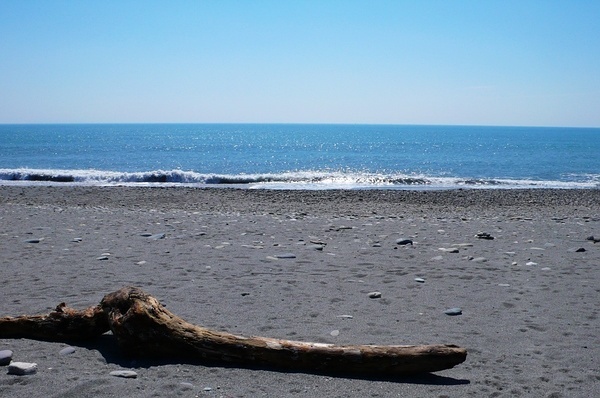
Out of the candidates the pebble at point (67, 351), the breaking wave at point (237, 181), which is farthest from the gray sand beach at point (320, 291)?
the breaking wave at point (237, 181)

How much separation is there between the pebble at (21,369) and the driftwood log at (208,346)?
686 millimetres

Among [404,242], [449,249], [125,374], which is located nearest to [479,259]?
[449,249]

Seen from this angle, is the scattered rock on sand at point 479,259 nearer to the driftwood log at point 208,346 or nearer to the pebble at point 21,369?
the driftwood log at point 208,346

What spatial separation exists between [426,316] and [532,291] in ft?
6.41

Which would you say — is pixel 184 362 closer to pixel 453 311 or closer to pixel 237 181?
pixel 453 311

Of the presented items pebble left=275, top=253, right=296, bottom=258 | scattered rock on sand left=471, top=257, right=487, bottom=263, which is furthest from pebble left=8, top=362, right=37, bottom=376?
scattered rock on sand left=471, top=257, right=487, bottom=263

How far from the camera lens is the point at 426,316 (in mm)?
6176

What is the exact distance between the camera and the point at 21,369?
4.38 metres

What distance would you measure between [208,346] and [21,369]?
142 centimetres

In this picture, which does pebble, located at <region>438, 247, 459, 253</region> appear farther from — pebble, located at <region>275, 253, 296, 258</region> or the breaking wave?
the breaking wave

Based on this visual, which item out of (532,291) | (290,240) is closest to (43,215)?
(290,240)

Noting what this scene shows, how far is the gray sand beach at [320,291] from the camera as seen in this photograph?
14.4ft

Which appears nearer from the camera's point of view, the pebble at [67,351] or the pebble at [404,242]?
the pebble at [67,351]

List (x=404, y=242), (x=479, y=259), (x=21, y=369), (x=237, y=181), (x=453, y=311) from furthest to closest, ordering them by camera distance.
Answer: (x=237, y=181) → (x=404, y=242) → (x=479, y=259) → (x=453, y=311) → (x=21, y=369)
